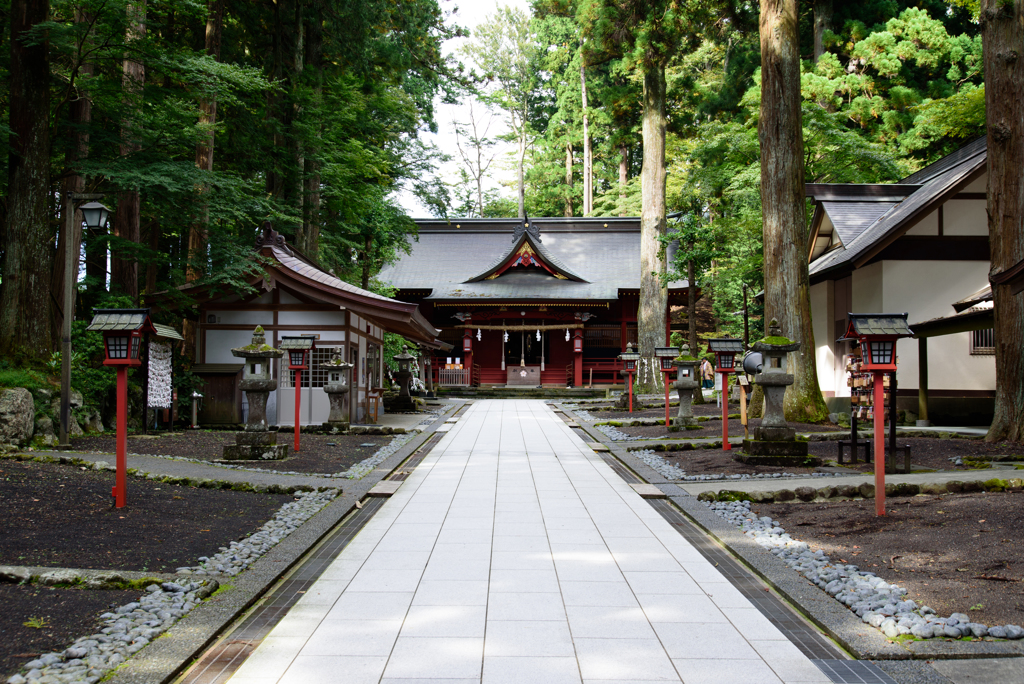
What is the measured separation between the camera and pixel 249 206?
1345cm

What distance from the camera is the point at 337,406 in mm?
13508

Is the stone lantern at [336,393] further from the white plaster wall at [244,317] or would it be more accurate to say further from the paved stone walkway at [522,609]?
the paved stone walkway at [522,609]

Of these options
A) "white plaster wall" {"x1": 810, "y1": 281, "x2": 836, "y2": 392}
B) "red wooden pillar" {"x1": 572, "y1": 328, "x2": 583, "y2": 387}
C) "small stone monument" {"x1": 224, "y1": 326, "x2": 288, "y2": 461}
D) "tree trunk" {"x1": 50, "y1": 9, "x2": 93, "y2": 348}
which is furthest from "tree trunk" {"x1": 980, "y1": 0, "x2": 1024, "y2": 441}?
"red wooden pillar" {"x1": 572, "y1": 328, "x2": 583, "y2": 387}

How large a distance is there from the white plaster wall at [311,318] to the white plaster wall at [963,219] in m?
13.1

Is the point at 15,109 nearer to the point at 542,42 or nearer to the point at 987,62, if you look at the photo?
the point at 987,62

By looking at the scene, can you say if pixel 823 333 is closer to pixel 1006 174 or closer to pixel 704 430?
pixel 704 430

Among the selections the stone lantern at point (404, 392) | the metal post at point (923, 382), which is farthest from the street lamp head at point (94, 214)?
the metal post at point (923, 382)

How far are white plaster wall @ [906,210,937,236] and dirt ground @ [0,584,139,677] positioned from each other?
52.3 ft

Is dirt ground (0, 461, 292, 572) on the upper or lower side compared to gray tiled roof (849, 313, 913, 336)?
lower

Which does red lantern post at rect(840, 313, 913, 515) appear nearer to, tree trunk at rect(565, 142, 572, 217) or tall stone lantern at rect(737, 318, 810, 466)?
tall stone lantern at rect(737, 318, 810, 466)

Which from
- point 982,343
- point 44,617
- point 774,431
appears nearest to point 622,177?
point 982,343

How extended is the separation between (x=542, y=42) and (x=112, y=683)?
43.4m

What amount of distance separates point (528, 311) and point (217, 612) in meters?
26.0

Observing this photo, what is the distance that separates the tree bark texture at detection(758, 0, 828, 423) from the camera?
13.0 meters
